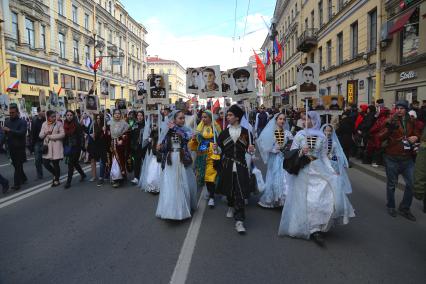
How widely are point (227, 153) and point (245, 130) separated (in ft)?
1.52

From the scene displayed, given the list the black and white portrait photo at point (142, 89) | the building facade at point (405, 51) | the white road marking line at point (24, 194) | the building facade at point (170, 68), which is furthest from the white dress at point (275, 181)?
the building facade at point (170, 68)

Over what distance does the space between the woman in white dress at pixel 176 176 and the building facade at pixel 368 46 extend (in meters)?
3.78

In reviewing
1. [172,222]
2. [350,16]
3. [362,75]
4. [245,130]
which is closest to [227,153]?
[245,130]

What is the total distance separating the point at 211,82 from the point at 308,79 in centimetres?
206

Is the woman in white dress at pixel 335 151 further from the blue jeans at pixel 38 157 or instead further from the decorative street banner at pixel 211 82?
the blue jeans at pixel 38 157

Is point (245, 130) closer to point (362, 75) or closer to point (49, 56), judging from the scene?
point (362, 75)

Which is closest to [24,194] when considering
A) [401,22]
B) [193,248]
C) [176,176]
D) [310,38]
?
[176,176]

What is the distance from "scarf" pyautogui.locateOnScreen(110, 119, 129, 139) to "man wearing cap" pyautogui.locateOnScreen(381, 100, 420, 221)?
5.85 metres

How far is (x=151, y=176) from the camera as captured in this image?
7922 mm

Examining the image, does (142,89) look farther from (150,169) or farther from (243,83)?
(243,83)

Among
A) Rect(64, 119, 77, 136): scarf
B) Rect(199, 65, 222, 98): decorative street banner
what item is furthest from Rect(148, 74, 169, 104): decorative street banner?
Rect(64, 119, 77, 136): scarf

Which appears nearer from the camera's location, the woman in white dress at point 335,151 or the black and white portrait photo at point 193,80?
the woman in white dress at point 335,151

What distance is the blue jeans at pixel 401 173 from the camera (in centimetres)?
589

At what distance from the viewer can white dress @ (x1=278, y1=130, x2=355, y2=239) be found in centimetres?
468
